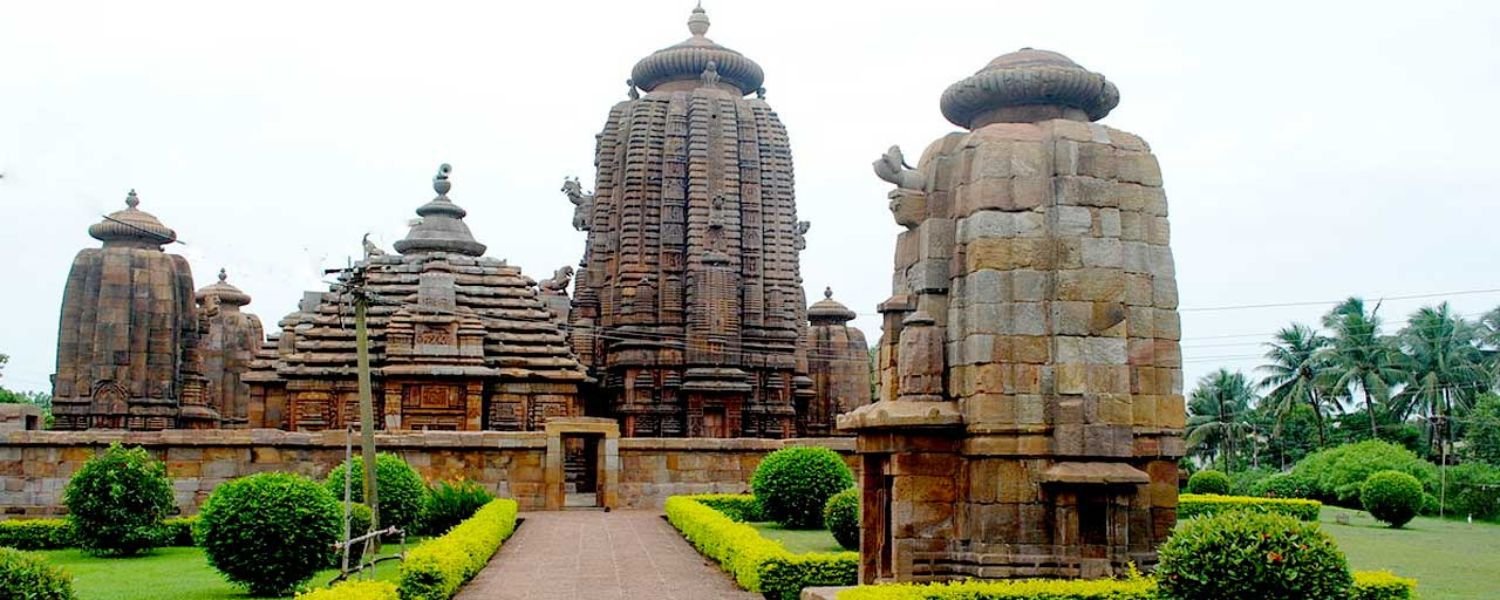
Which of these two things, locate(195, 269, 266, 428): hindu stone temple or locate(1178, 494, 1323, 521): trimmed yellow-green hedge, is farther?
locate(195, 269, 266, 428): hindu stone temple

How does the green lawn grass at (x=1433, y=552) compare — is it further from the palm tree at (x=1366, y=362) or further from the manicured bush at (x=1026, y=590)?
the palm tree at (x=1366, y=362)

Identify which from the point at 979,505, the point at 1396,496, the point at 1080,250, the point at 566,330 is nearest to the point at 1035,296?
the point at 1080,250

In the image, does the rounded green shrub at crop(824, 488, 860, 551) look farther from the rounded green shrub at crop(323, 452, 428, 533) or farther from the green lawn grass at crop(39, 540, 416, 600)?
the rounded green shrub at crop(323, 452, 428, 533)

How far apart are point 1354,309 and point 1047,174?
1549 inches

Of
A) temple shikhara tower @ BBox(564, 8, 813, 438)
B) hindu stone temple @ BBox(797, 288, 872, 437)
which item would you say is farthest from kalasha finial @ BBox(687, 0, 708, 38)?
hindu stone temple @ BBox(797, 288, 872, 437)

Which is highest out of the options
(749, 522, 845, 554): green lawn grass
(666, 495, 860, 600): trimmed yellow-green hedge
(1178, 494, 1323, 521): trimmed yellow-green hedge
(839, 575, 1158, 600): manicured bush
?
(839, 575, 1158, 600): manicured bush

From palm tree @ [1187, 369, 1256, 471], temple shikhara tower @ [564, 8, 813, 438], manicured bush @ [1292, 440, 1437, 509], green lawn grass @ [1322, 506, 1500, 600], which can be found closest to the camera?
green lawn grass @ [1322, 506, 1500, 600]

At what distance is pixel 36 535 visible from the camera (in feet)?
64.4

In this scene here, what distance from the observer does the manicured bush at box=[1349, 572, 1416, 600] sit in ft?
34.6

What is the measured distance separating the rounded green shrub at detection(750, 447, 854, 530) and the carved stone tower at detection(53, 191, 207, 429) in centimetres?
1592

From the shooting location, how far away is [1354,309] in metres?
45.8

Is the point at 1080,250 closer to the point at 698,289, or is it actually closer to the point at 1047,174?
the point at 1047,174

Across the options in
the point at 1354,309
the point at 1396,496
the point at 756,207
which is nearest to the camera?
the point at 1396,496

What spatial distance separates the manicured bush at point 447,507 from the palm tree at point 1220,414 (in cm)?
3502
